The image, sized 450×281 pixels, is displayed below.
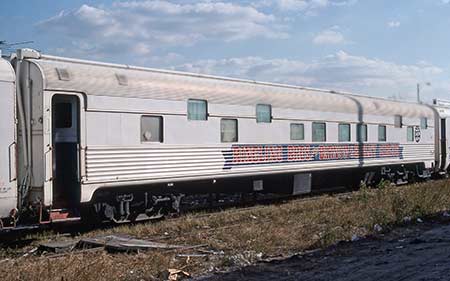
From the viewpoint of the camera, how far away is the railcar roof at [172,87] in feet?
37.7

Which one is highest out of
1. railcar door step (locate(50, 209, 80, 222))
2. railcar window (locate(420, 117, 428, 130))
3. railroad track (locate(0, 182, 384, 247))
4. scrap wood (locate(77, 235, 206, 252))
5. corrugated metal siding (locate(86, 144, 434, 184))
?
railcar window (locate(420, 117, 428, 130))

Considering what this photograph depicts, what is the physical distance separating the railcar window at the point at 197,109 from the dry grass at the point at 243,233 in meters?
2.26

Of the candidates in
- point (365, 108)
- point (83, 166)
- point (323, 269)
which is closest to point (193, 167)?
point (83, 166)

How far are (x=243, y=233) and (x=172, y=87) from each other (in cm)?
399

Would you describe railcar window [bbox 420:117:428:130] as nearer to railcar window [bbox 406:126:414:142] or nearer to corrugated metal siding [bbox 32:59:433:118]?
railcar window [bbox 406:126:414:142]

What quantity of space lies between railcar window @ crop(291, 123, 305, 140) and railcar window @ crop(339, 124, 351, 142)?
2.27 metres

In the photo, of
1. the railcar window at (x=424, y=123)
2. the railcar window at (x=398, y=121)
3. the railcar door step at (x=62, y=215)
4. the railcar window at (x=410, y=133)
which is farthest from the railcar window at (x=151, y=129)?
the railcar window at (x=424, y=123)

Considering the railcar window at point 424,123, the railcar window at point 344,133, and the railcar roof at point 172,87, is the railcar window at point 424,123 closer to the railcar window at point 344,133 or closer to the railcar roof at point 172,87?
the railcar roof at point 172,87

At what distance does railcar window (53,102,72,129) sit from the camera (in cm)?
1170

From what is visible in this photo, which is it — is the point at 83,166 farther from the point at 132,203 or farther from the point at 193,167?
the point at 193,167

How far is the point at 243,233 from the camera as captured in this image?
11055 millimetres

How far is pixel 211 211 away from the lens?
49.9 ft

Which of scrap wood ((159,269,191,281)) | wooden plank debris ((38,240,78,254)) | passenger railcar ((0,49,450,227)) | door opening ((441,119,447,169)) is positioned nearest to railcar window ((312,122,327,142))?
passenger railcar ((0,49,450,227))

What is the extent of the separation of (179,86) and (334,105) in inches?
277
